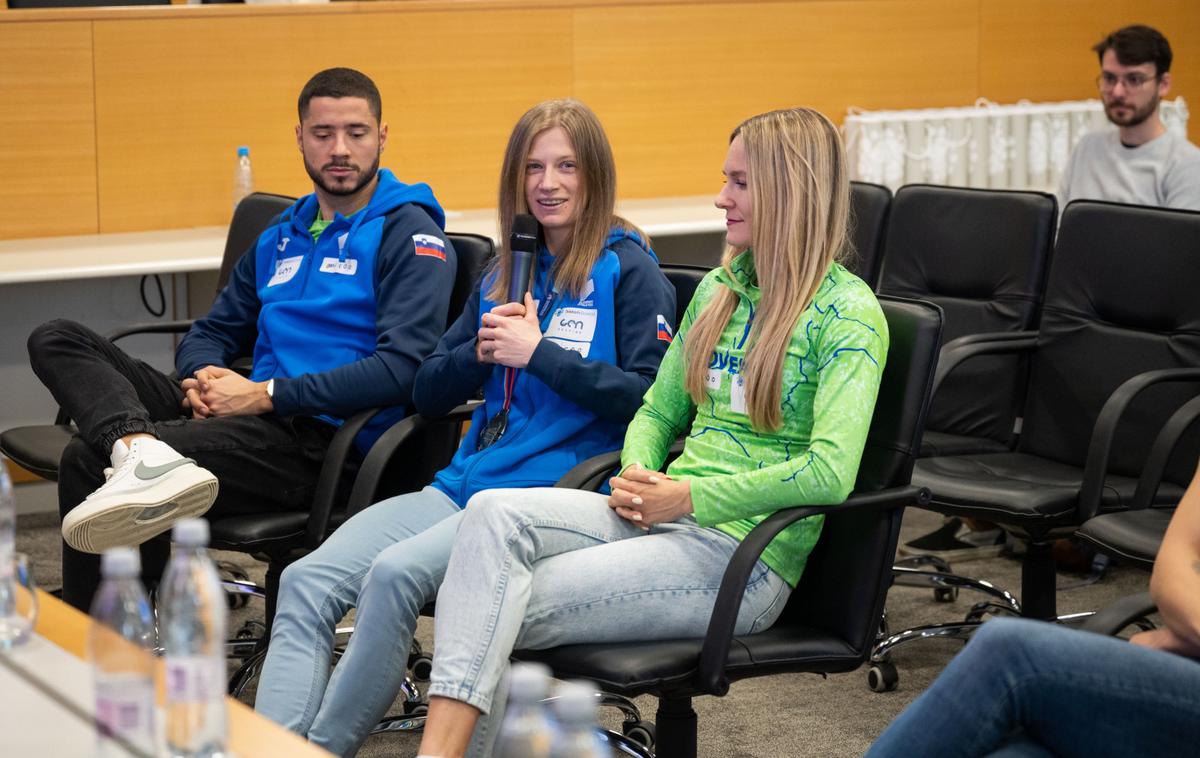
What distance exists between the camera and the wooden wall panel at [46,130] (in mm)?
4219

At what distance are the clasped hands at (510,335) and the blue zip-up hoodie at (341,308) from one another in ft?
1.13

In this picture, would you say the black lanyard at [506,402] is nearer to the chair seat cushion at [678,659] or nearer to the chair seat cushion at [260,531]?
the chair seat cushion at [260,531]

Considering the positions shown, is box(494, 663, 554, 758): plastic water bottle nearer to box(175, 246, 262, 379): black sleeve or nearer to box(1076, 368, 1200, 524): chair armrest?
box(1076, 368, 1200, 524): chair armrest

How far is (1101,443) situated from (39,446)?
Answer: 6.87ft

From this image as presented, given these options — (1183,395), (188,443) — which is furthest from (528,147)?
(1183,395)

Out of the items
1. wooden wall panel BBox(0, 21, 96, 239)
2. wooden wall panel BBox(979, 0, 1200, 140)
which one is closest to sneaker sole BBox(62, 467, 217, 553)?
wooden wall panel BBox(0, 21, 96, 239)

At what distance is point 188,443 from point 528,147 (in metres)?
0.83

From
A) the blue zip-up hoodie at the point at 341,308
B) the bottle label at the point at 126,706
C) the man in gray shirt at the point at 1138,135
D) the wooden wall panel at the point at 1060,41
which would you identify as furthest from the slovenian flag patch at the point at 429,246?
the wooden wall panel at the point at 1060,41

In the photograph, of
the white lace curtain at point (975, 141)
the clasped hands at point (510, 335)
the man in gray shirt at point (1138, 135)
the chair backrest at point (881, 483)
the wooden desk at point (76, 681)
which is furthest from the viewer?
the white lace curtain at point (975, 141)

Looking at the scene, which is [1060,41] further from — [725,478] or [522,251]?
[725,478]

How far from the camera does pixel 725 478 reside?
85.4 inches

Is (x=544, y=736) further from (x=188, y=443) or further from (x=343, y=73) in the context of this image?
(x=343, y=73)

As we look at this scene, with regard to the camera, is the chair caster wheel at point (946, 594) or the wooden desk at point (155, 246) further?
the wooden desk at point (155, 246)

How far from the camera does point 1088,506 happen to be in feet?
9.44
